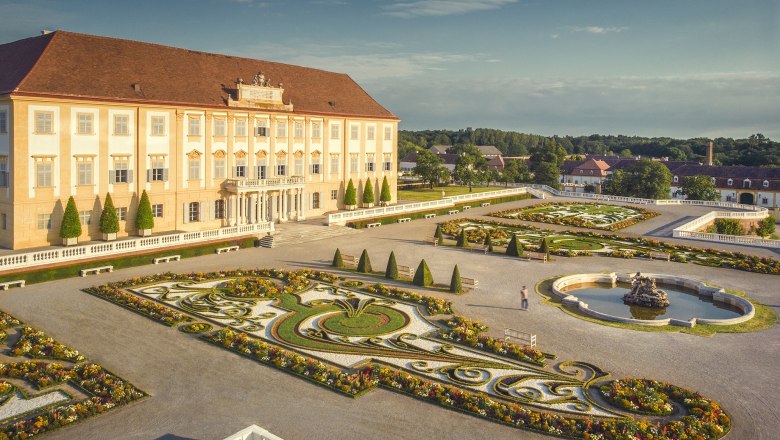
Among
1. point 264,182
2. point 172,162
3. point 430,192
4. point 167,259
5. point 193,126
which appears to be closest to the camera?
point 167,259

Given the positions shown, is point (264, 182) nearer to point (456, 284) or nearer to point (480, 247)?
point (480, 247)

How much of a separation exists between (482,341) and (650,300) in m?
13.0

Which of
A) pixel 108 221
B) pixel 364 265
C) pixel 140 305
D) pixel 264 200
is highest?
pixel 264 200

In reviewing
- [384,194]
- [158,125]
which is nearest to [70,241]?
[158,125]

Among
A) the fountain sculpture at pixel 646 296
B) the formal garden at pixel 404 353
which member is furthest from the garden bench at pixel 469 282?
the fountain sculpture at pixel 646 296

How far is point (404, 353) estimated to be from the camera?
25703 millimetres

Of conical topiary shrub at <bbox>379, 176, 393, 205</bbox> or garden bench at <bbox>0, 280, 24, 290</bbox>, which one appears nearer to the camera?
garden bench at <bbox>0, 280, 24, 290</bbox>

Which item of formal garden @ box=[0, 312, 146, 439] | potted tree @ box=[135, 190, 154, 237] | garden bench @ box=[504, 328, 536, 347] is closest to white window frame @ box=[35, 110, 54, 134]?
potted tree @ box=[135, 190, 154, 237]

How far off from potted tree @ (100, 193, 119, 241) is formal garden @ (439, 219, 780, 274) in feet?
84.7

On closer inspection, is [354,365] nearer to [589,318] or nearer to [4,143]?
[589,318]

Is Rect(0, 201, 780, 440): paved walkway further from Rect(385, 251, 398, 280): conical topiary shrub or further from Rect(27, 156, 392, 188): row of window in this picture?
Rect(27, 156, 392, 188): row of window

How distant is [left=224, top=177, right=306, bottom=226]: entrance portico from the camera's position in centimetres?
5400

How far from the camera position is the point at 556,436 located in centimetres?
1898

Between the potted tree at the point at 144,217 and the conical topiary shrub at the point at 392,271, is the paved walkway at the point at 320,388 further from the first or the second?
the potted tree at the point at 144,217
